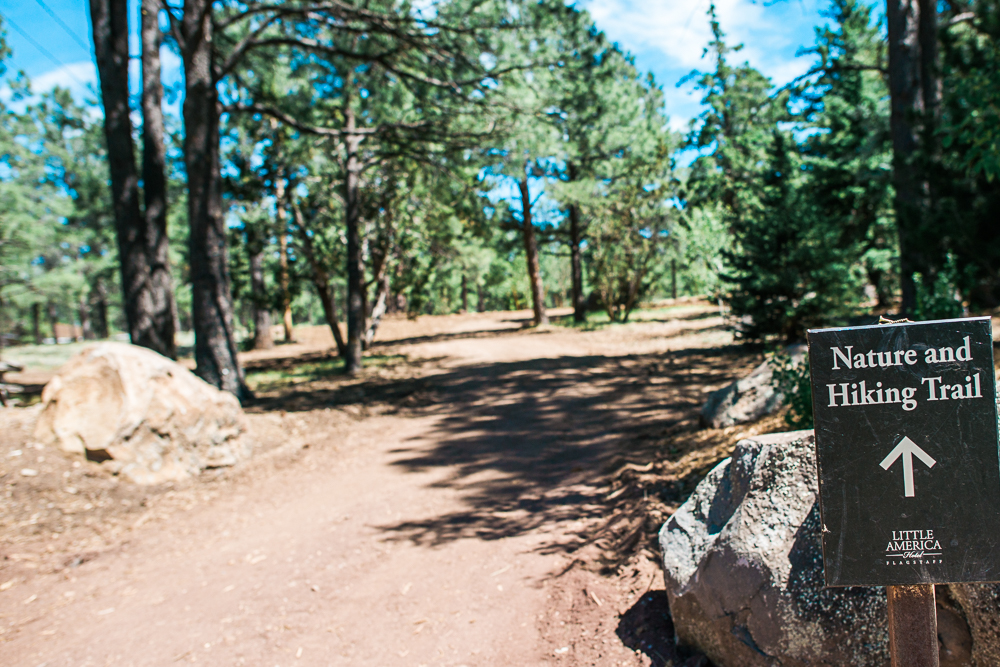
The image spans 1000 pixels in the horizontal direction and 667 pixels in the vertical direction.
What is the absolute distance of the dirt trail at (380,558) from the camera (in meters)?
3.38

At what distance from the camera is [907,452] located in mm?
1759

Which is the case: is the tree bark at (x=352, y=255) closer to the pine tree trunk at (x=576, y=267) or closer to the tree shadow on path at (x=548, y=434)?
the tree shadow on path at (x=548, y=434)

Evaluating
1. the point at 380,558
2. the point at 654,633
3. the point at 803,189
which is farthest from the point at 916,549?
the point at 803,189

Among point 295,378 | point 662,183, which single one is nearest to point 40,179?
point 295,378

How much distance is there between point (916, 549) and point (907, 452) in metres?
0.28

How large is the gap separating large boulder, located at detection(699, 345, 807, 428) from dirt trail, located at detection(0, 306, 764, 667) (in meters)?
0.73

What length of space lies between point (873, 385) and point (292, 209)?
14847 mm

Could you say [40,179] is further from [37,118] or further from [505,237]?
[505,237]

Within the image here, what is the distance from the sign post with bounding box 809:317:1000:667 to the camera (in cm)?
172

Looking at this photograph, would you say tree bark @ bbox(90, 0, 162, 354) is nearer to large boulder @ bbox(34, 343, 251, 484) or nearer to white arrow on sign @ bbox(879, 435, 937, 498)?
large boulder @ bbox(34, 343, 251, 484)

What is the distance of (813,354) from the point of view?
1.78 m

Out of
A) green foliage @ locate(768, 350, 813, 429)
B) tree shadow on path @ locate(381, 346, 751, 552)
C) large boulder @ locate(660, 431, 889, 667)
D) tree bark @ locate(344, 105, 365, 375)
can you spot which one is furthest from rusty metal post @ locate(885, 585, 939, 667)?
tree bark @ locate(344, 105, 365, 375)

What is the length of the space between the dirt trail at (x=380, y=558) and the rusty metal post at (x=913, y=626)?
46.9 inches

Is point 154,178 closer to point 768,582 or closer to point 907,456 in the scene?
point 768,582
